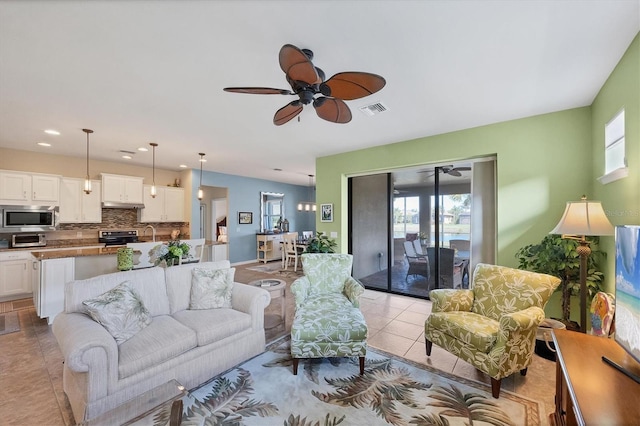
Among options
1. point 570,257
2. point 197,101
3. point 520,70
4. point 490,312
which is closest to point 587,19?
point 520,70

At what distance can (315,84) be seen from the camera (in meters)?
1.89

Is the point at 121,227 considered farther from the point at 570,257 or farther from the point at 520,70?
the point at 570,257

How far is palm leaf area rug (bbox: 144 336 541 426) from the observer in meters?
1.80

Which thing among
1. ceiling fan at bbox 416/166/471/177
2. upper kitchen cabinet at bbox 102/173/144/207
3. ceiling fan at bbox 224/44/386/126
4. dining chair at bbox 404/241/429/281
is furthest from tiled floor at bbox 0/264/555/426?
ceiling fan at bbox 224/44/386/126

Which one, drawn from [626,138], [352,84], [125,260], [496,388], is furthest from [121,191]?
[626,138]

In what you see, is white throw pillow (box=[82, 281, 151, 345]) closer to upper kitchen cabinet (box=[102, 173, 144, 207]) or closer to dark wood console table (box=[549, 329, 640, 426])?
dark wood console table (box=[549, 329, 640, 426])

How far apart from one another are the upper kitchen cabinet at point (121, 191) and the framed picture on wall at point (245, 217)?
256cm

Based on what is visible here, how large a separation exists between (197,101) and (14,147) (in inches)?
173

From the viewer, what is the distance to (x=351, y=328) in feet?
7.54

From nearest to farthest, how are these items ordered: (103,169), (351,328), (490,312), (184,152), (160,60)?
(160,60) → (351,328) → (490,312) → (184,152) → (103,169)

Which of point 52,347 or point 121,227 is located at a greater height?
point 121,227

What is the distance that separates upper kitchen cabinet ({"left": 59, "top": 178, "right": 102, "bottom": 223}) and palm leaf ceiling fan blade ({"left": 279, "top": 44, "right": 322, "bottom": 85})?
5733 millimetres

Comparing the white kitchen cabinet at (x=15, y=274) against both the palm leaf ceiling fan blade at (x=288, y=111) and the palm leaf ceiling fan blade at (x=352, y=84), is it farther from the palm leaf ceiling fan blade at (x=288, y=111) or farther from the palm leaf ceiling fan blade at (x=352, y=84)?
the palm leaf ceiling fan blade at (x=352, y=84)

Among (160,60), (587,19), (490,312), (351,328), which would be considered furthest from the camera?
(490,312)
